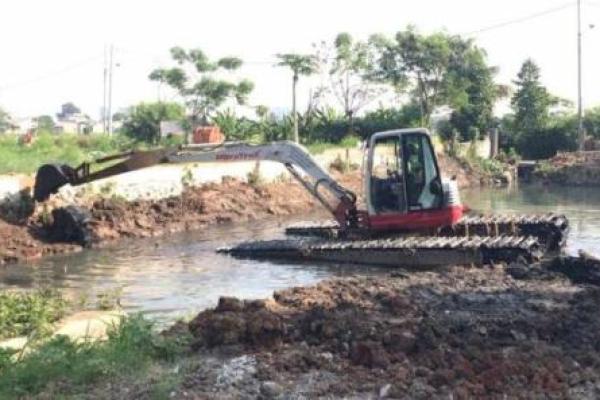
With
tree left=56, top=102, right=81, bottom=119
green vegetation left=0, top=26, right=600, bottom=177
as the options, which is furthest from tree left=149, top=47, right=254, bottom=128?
tree left=56, top=102, right=81, bottom=119

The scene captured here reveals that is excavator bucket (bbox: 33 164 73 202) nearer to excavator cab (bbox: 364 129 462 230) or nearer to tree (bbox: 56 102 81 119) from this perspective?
excavator cab (bbox: 364 129 462 230)

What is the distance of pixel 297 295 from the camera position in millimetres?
12000

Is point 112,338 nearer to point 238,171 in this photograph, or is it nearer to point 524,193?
point 238,171

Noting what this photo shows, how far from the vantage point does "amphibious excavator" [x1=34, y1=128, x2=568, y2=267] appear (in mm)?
16812

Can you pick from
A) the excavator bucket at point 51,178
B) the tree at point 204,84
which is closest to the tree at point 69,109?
the tree at point 204,84

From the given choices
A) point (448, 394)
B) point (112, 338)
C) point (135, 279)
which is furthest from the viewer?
point (135, 279)

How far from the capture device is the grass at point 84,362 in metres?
7.48

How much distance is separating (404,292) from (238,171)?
19.2 meters

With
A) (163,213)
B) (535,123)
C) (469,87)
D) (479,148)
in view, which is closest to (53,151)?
(163,213)

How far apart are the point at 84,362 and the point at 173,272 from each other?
9.51 m

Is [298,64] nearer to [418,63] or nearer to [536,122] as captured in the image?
[418,63]

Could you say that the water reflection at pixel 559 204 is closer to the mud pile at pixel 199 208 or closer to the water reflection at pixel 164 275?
the water reflection at pixel 164 275

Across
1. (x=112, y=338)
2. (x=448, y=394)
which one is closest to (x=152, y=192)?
(x=112, y=338)

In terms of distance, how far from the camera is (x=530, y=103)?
54469 mm
